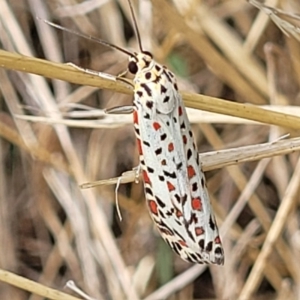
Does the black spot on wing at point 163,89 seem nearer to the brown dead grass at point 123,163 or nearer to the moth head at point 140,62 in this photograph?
the moth head at point 140,62

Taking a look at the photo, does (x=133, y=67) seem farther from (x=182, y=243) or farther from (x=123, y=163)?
(x=123, y=163)

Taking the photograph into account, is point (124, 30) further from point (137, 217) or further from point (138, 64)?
point (138, 64)

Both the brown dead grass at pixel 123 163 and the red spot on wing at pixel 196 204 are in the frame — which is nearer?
the red spot on wing at pixel 196 204

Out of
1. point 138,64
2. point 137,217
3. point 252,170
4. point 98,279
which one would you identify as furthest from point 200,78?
point 138,64

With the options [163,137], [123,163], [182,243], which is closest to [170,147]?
[163,137]

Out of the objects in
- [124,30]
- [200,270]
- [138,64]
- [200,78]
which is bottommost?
[200,270]

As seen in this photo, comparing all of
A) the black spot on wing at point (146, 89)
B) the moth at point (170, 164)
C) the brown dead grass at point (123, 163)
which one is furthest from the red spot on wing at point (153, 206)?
the brown dead grass at point (123, 163)

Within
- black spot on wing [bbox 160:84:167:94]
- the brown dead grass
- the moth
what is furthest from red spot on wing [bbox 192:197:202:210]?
the brown dead grass

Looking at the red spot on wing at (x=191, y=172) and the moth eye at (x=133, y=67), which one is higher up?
the moth eye at (x=133, y=67)
